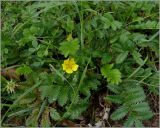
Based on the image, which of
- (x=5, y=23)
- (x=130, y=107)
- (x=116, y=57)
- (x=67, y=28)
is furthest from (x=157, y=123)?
(x=5, y=23)

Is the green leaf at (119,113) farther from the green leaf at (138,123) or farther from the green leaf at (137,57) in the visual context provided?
the green leaf at (137,57)

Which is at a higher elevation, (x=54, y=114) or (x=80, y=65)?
(x=80, y=65)

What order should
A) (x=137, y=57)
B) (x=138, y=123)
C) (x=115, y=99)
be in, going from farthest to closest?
Answer: (x=137, y=57) < (x=115, y=99) < (x=138, y=123)

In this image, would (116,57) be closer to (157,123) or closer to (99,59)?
(99,59)

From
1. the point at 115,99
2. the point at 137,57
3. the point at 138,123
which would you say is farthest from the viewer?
the point at 137,57

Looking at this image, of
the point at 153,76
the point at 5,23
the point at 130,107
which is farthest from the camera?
the point at 5,23

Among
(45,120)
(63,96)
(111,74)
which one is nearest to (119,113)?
(111,74)

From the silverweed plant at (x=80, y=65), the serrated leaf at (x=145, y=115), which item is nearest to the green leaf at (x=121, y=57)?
the silverweed plant at (x=80, y=65)

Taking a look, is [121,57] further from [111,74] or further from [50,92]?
[50,92]
